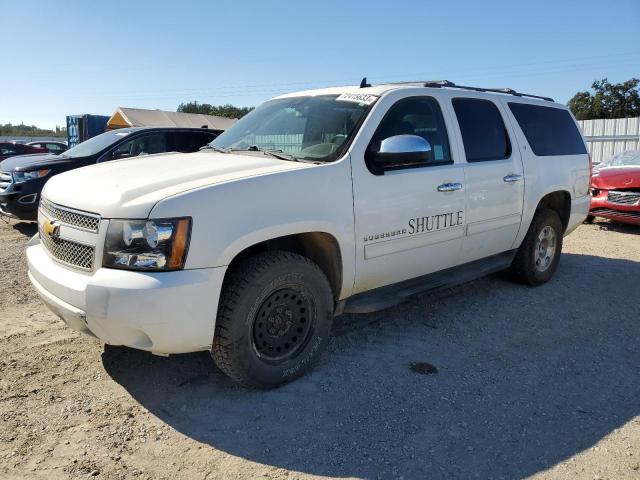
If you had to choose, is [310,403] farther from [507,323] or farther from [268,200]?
[507,323]

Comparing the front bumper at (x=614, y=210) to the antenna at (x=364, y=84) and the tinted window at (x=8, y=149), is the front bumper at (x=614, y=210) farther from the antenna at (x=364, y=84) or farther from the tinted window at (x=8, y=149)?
the tinted window at (x=8, y=149)

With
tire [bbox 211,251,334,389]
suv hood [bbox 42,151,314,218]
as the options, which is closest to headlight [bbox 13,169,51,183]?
suv hood [bbox 42,151,314,218]

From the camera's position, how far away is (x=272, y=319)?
322 cm

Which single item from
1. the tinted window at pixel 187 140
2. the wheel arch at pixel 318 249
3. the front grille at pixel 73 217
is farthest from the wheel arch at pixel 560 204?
the tinted window at pixel 187 140

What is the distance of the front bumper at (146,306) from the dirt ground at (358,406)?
1.70 feet

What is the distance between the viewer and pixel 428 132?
4109 millimetres

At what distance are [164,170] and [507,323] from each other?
10.3 feet

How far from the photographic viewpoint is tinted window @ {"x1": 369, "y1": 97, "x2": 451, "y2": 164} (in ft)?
12.4

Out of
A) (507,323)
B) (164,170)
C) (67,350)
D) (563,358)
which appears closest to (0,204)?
(67,350)

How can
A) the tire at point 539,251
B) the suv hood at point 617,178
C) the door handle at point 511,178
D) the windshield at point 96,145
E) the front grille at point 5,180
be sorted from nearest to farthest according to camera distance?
the door handle at point 511,178 < the tire at point 539,251 < the front grille at point 5,180 < the windshield at point 96,145 < the suv hood at point 617,178

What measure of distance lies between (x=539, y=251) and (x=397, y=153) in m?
2.90

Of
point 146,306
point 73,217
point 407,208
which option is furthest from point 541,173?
point 73,217

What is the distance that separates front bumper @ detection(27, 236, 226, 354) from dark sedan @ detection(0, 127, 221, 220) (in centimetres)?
467

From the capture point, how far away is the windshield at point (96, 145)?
8.24 m
